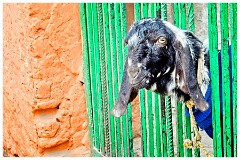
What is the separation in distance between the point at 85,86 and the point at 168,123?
1.27 m

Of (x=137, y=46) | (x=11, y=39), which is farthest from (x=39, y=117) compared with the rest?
(x=137, y=46)

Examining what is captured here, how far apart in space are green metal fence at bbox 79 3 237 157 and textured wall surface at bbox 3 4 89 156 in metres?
0.10

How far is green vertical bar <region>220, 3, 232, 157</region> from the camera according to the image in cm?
291

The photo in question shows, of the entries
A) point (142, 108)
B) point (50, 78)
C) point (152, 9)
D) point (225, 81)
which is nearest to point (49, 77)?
point (50, 78)

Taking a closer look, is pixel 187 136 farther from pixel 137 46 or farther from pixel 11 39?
pixel 11 39

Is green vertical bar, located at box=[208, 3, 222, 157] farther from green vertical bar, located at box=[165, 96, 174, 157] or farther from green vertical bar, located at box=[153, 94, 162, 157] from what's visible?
green vertical bar, located at box=[153, 94, 162, 157]

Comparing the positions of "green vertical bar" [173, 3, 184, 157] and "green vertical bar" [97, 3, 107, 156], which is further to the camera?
"green vertical bar" [97, 3, 107, 156]

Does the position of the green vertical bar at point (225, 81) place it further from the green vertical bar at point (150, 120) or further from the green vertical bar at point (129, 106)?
the green vertical bar at point (129, 106)

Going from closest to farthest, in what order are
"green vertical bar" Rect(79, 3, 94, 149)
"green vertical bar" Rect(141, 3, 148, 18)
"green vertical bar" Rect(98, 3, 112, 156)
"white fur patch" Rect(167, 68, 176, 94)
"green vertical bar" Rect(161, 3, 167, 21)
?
"white fur patch" Rect(167, 68, 176, 94), "green vertical bar" Rect(161, 3, 167, 21), "green vertical bar" Rect(141, 3, 148, 18), "green vertical bar" Rect(98, 3, 112, 156), "green vertical bar" Rect(79, 3, 94, 149)

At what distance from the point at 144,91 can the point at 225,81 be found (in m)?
0.75

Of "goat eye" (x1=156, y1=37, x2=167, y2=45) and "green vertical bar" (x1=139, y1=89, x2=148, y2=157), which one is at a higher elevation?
"goat eye" (x1=156, y1=37, x2=167, y2=45)

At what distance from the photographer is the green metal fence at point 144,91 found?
297cm

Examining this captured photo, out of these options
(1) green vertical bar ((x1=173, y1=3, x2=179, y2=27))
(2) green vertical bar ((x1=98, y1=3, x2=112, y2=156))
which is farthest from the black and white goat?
(2) green vertical bar ((x1=98, y1=3, x2=112, y2=156))

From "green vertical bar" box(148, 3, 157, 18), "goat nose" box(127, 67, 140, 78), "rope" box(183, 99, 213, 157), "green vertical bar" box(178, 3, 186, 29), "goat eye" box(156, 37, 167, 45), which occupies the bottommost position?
"rope" box(183, 99, 213, 157)
